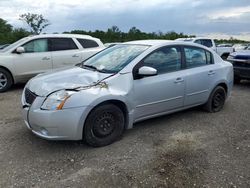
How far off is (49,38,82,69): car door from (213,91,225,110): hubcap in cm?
441

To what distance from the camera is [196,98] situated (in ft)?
16.8

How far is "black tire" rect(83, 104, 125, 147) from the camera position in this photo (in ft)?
12.2

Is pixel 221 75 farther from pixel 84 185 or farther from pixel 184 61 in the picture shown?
pixel 84 185

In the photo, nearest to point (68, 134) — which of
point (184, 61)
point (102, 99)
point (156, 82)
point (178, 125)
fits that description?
point (102, 99)

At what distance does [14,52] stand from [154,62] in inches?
194

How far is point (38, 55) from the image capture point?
26.0ft

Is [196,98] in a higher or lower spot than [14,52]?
lower

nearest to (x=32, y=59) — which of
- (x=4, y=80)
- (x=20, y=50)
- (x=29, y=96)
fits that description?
(x=20, y=50)

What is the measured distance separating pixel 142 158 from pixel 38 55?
550 cm

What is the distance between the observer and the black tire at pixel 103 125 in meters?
3.73

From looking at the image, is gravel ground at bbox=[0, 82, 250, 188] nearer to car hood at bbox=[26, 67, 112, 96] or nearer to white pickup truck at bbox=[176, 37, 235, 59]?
car hood at bbox=[26, 67, 112, 96]

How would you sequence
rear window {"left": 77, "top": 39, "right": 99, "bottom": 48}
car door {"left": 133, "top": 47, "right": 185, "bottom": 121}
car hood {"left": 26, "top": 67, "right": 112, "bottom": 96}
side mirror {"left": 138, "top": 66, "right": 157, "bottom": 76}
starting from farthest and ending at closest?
rear window {"left": 77, "top": 39, "right": 99, "bottom": 48} < car door {"left": 133, "top": 47, "right": 185, "bottom": 121} < side mirror {"left": 138, "top": 66, "right": 157, "bottom": 76} < car hood {"left": 26, "top": 67, "right": 112, "bottom": 96}

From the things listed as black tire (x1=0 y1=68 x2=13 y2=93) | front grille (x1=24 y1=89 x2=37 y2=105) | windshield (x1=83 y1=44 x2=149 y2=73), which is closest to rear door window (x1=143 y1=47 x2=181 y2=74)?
windshield (x1=83 y1=44 x2=149 y2=73)

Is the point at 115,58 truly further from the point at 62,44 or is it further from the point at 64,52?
the point at 62,44
